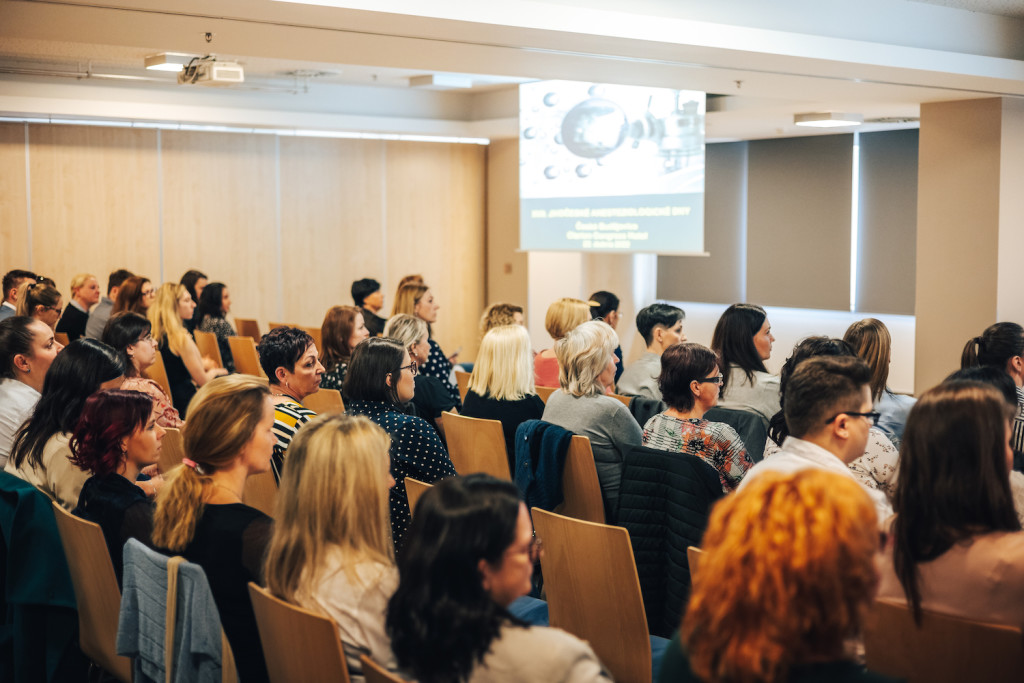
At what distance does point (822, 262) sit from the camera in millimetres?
11289

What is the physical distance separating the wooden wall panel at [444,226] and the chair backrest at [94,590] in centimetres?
941

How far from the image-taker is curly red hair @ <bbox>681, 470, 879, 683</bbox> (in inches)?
54.3

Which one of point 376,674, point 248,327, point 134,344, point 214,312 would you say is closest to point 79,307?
point 214,312

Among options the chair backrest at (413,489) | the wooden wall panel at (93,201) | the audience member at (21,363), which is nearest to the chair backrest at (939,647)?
the chair backrest at (413,489)

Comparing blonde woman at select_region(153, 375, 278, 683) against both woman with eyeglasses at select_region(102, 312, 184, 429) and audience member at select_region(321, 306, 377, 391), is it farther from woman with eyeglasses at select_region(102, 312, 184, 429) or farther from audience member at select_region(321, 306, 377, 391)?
audience member at select_region(321, 306, 377, 391)

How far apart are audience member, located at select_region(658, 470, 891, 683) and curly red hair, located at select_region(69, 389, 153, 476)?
2012 millimetres

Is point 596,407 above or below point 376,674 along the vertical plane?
above

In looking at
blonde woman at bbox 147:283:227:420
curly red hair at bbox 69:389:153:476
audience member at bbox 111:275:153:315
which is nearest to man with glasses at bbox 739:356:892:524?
curly red hair at bbox 69:389:153:476

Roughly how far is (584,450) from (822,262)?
8443 mm

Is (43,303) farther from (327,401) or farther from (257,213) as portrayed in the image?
(257,213)

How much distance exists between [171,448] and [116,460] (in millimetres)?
1189

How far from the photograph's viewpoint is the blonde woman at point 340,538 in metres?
2.01

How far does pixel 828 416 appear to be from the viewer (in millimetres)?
2602

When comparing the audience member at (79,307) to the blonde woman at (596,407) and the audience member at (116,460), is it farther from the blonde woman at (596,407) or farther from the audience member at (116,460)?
the audience member at (116,460)
